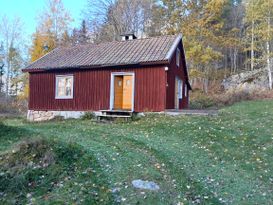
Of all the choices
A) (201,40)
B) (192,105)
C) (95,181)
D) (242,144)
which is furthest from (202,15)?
(95,181)

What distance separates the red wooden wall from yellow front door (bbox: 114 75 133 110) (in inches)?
15.6

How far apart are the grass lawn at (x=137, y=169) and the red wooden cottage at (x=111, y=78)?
5530mm

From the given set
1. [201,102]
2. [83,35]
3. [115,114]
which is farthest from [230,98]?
[83,35]

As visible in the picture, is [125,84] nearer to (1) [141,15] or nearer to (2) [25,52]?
(1) [141,15]

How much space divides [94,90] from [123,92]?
161 centimetres

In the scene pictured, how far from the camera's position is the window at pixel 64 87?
16766 mm

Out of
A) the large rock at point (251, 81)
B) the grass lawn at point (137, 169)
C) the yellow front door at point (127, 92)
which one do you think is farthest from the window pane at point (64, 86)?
the large rock at point (251, 81)

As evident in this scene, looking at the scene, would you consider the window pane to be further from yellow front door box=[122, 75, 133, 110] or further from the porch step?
yellow front door box=[122, 75, 133, 110]

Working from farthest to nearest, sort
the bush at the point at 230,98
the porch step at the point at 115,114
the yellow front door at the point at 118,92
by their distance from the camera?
the bush at the point at 230,98 < the yellow front door at the point at 118,92 < the porch step at the point at 115,114

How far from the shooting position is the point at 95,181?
5367 millimetres

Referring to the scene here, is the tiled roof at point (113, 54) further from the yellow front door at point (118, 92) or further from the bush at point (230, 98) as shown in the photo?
the bush at point (230, 98)

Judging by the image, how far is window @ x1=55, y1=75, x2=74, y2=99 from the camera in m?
16.8

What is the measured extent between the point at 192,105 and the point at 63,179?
18.5 metres

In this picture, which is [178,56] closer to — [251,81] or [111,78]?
[111,78]
